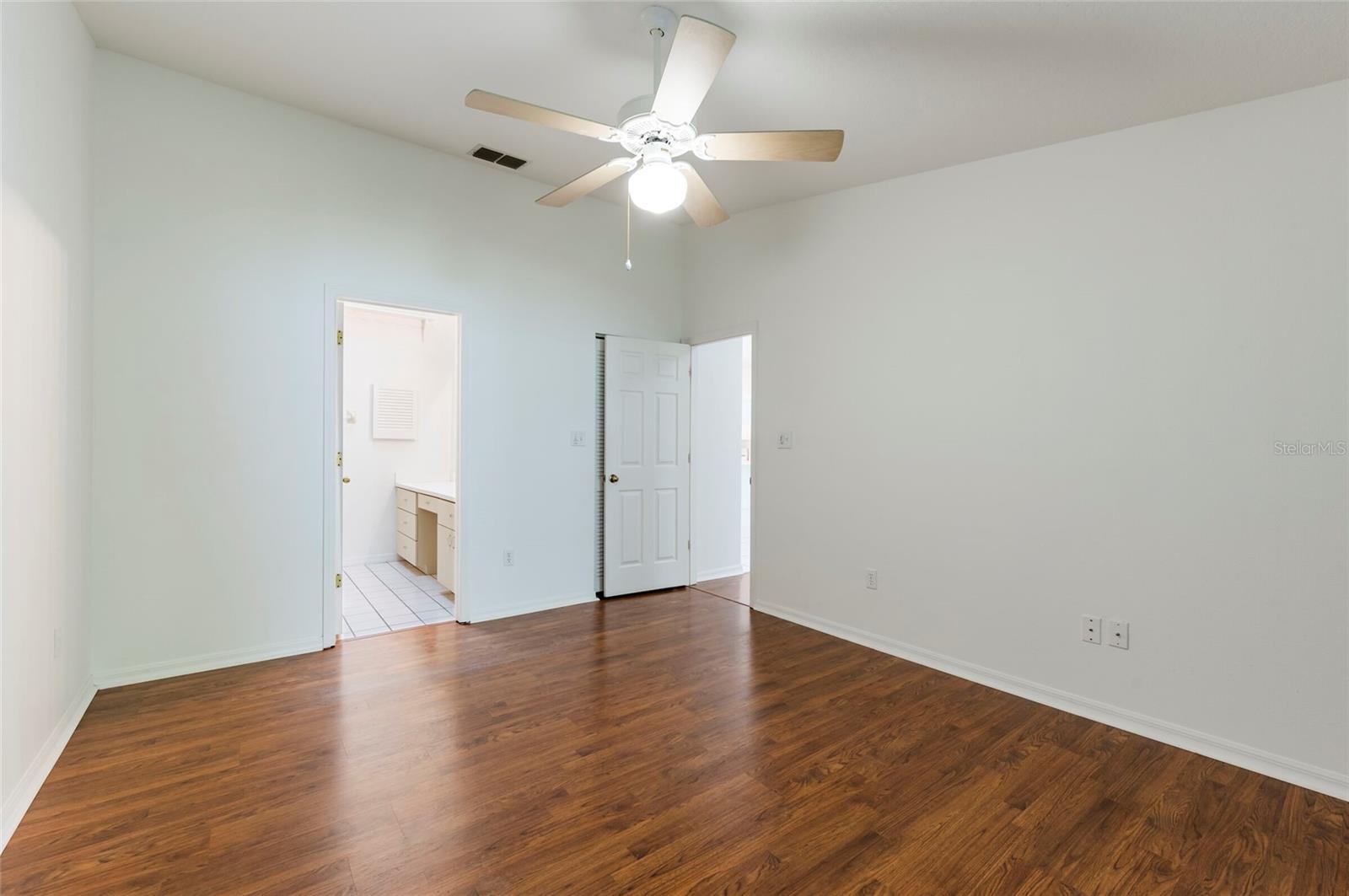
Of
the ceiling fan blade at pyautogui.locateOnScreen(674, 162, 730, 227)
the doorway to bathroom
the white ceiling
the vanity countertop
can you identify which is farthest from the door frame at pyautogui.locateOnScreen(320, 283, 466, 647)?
the doorway to bathroom

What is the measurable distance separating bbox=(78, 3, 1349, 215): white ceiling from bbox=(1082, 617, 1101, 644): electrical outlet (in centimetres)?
232

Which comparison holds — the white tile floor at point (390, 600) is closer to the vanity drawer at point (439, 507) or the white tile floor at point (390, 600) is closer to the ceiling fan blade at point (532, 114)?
the vanity drawer at point (439, 507)

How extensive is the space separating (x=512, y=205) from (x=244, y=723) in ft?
10.9

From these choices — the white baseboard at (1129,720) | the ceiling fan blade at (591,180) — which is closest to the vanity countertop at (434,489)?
the ceiling fan blade at (591,180)

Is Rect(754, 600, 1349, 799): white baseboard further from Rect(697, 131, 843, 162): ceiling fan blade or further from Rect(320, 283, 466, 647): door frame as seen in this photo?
Rect(320, 283, 466, 647): door frame

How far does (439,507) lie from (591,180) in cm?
314

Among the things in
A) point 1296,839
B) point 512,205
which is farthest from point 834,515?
point 512,205

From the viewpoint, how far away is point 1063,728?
283 centimetres

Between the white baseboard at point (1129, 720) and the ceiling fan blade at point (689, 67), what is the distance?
307 centimetres

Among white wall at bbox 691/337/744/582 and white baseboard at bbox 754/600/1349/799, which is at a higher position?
white wall at bbox 691/337/744/582

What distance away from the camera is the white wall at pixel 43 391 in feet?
6.43

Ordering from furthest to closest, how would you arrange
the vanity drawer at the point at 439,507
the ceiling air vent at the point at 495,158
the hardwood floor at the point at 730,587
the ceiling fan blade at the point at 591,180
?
the hardwood floor at the point at 730,587, the vanity drawer at the point at 439,507, the ceiling air vent at the point at 495,158, the ceiling fan blade at the point at 591,180

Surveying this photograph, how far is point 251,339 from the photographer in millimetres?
3307

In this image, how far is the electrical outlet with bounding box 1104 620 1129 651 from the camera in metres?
2.91
